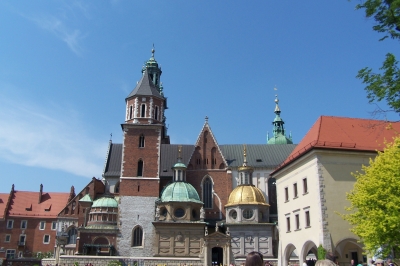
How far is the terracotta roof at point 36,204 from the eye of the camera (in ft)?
210

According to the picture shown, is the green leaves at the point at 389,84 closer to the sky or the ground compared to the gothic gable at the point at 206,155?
closer to the ground

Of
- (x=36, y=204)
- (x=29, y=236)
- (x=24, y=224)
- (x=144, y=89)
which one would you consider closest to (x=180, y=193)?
(x=144, y=89)

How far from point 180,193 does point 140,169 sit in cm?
555

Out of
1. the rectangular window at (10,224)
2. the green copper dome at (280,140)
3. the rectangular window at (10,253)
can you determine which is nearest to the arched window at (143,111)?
the rectangular window at (10,224)

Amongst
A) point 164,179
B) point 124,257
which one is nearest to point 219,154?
point 164,179

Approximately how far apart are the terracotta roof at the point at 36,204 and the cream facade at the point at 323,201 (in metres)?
45.0

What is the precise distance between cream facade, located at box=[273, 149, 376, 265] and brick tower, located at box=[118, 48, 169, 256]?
1928 centimetres

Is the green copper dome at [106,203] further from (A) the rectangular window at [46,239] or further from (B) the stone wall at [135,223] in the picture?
(A) the rectangular window at [46,239]

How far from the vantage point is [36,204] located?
6625cm

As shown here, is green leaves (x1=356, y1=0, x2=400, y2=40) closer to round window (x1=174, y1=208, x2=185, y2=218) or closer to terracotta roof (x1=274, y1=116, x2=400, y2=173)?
terracotta roof (x1=274, y1=116, x2=400, y2=173)

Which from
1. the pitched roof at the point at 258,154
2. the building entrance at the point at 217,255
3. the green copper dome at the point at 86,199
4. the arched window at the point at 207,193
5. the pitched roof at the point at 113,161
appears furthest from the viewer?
the pitched roof at the point at 113,161

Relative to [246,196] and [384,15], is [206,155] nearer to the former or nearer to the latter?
[246,196]

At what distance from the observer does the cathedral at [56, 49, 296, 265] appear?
144ft

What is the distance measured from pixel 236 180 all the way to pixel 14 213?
3455 centimetres
